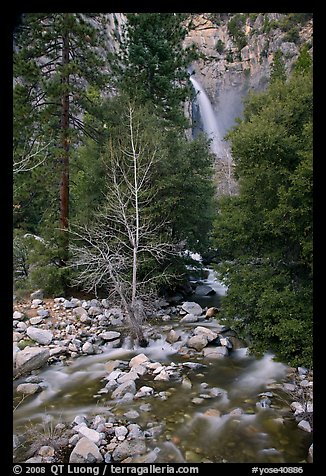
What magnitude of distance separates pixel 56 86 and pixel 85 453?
7136mm

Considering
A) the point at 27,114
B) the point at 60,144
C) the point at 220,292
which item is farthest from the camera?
the point at 220,292

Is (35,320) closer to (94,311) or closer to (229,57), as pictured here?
(94,311)

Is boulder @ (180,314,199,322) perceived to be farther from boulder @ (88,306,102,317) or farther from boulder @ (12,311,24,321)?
boulder @ (12,311,24,321)

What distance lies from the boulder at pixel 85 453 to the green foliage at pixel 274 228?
2850mm

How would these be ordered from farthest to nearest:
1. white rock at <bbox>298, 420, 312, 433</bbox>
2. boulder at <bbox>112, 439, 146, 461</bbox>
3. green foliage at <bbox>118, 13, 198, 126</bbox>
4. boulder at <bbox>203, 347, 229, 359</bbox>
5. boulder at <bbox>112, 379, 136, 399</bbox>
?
green foliage at <bbox>118, 13, 198, 126</bbox>
boulder at <bbox>203, 347, 229, 359</bbox>
boulder at <bbox>112, 379, 136, 399</bbox>
white rock at <bbox>298, 420, 312, 433</bbox>
boulder at <bbox>112, 439, 146, 461</bbox>

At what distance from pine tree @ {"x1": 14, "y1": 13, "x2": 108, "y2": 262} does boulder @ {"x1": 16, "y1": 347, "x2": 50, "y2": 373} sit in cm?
339

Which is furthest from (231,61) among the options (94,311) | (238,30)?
(94,311)

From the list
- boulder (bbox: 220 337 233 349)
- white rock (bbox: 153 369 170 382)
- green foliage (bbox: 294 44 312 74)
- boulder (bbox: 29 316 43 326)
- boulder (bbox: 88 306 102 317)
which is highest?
green foliage (bbox: 294 44 312 74)

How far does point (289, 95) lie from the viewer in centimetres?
525

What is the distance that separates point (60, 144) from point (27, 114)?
3.25 ft

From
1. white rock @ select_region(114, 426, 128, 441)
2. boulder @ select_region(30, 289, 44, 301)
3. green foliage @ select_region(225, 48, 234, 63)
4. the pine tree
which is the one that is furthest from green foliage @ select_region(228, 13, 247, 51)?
white rock @ select_region(114, 426, 128, 441)

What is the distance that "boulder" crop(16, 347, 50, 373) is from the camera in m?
5.17
